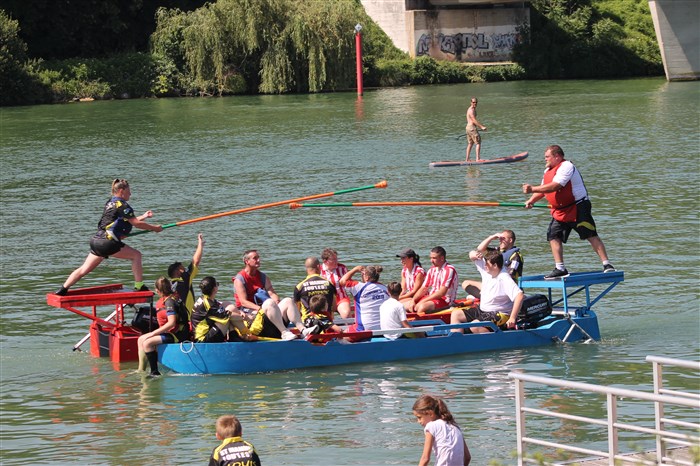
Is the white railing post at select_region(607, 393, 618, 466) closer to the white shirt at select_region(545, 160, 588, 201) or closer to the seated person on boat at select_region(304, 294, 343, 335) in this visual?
the seated person on boat at select_region(304, 294, 343, 335)

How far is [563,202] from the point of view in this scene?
1546cm

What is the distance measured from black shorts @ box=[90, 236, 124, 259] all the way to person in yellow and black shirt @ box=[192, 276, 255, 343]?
1.46 metres

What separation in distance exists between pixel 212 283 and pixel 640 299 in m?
6.68

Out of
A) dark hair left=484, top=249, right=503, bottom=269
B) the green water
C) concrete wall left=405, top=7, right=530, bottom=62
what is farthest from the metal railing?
concrete wall left=405, top=7, right=530, bottom=62

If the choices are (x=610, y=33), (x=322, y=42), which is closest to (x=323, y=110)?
(x=322, y=42)

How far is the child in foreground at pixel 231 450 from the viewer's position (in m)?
8.45

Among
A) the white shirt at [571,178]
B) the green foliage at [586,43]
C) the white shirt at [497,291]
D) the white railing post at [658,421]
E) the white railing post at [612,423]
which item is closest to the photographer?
the white railing post at [612,423]

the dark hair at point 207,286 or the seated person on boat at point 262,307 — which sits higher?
the dark hair at point 207,286

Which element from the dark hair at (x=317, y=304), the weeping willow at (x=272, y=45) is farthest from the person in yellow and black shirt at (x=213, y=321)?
the weeping willow at (x=272, y=45)

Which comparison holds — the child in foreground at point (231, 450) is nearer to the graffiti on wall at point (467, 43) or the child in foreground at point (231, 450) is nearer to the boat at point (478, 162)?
the boat at point (478, 162)

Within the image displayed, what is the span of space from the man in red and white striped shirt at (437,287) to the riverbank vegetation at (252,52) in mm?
40640

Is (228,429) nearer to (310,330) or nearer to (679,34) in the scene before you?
(310,330)

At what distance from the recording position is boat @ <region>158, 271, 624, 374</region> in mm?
14289

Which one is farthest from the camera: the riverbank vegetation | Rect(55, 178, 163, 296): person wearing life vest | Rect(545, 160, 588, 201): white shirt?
the riverbank vegetation
